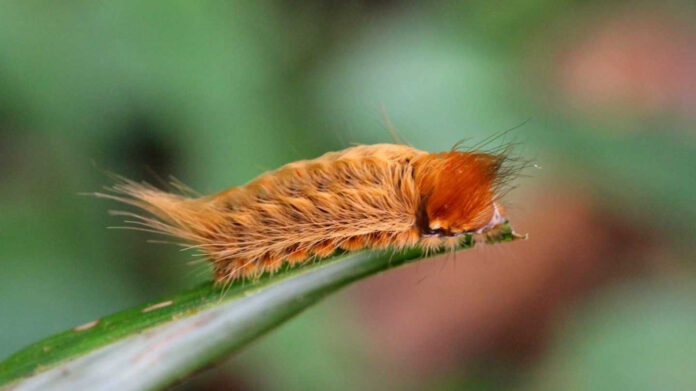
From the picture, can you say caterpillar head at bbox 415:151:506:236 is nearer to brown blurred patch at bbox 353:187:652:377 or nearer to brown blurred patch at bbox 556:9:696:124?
brown blurred patch at bbox 353:187:652:377

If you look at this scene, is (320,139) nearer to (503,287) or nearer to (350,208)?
(350,208)

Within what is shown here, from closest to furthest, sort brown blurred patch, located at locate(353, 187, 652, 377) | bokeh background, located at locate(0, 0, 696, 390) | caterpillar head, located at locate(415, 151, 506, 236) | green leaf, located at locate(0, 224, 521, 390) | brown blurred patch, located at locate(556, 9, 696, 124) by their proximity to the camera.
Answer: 1. green leaf, located at locate(0, 224, 521, 390)
2. caterpillar head, located at locate(415, 151, 506, 236)
3. bokeh background, located at locate(0, 0, 696, 390)
4. brown blurred patch, located at locate(353, 187, 652, 377)
5. brown blurred patch, located at locate(556, 9, 696, 124)

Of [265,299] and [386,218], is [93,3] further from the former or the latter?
[265,299]

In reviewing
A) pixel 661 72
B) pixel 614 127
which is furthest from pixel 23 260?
pixel 661 72

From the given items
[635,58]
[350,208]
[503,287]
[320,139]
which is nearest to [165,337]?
[350,208]

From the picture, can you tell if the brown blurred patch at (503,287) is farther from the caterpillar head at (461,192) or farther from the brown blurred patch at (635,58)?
the caterpillar head at (461,192)

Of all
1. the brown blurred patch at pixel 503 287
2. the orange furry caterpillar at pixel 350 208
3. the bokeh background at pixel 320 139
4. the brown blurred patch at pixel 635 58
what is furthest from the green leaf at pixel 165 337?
the brown blurred patch at pixel 635 58

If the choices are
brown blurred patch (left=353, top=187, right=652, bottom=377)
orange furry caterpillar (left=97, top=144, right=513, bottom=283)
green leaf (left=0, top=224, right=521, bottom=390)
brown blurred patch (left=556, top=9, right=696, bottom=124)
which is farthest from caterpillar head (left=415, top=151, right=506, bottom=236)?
brown blurred patch (left=556, top=9, right=696, bottom=124)
